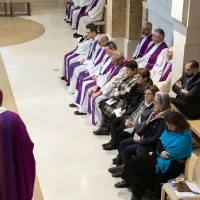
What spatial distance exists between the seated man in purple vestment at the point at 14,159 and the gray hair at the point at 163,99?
4.71 ft

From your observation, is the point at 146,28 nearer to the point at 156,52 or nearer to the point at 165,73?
the point at 156,52

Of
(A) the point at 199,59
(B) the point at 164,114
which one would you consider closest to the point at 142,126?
(B) the point at 164,114

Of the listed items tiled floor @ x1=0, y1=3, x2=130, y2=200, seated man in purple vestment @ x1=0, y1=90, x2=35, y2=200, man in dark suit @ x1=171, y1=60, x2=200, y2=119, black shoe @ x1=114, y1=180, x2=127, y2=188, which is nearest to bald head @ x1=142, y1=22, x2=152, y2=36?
tiled floor @ x1=0, y1=3, x2=130, y2=200

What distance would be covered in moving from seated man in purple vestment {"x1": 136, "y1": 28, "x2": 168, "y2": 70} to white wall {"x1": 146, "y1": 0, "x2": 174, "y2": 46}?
1.92 ft

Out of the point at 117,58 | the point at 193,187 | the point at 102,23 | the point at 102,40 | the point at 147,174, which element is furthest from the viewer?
the point at 102,23

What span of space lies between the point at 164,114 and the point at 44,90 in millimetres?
3621

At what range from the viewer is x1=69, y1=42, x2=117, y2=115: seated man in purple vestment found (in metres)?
6.71

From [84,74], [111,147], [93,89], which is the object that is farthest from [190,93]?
[84,74]

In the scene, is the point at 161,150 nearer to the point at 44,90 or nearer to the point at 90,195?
the point at 90,195

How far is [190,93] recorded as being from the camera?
5.07 metres

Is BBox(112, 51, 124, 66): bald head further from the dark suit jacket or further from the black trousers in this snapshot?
the black trousers

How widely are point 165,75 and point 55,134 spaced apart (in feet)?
5.47

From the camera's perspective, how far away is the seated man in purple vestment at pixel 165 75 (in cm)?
599

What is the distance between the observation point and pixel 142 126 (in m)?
5.15
